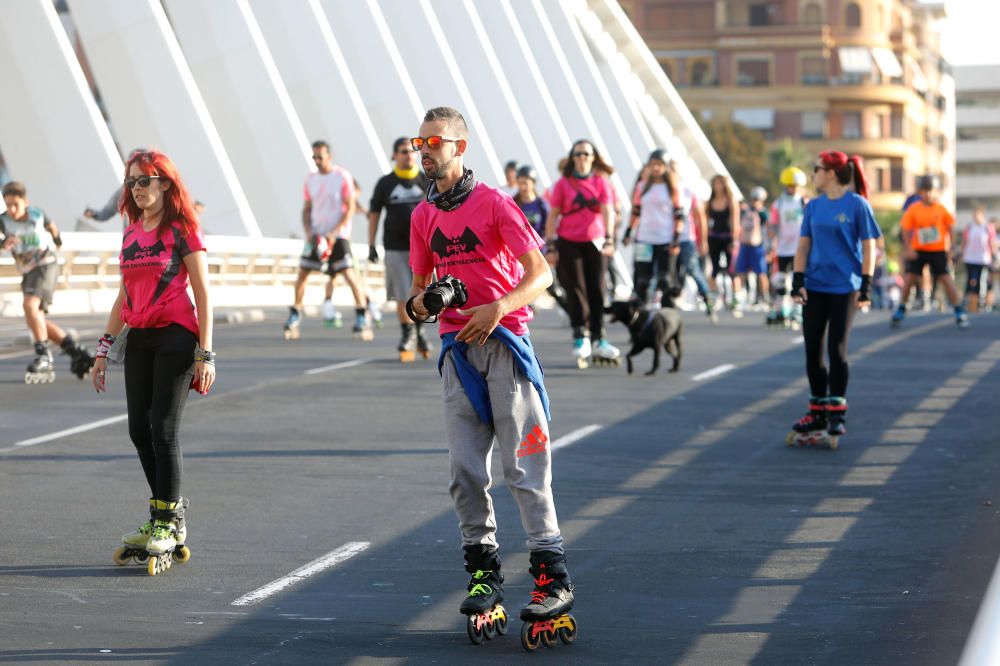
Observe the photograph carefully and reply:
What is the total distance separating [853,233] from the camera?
41.4ft

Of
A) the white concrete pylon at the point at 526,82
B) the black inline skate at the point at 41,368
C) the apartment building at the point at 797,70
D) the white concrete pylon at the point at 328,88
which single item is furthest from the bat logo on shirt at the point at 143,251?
the apartment building at the point at 797,70

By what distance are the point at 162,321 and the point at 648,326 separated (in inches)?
373

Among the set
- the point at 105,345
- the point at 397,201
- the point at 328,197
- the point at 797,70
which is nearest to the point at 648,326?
the point at 397,201

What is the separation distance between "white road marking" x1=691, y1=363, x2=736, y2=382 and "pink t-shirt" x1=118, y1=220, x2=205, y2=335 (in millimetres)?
9089

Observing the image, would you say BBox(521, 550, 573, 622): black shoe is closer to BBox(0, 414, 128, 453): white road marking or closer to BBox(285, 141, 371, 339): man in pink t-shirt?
BBox(0, 414, 128, 453): white road marking

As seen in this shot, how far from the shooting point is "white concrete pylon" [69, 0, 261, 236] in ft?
102

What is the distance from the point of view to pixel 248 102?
116ft

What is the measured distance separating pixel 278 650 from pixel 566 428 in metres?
6.89

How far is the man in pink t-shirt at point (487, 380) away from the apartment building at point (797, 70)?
119 meters

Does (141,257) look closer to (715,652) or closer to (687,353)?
(715,652)

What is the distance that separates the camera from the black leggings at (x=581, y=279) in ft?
59.5

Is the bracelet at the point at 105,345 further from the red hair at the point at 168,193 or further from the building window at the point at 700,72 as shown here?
the building window at the point at 700,72

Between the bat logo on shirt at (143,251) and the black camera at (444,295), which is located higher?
the bat logo on shirt at (143,251)

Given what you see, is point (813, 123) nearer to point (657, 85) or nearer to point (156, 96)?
point (657, 85)
